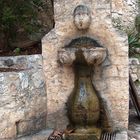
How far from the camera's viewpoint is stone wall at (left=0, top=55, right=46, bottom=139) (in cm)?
410

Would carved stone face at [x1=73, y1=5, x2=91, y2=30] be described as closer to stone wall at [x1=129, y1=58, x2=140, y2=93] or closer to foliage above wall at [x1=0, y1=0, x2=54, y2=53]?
stone wall at [x1=129, y1=58, x2=140, y2=93]

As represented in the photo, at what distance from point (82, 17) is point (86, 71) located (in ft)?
2.13

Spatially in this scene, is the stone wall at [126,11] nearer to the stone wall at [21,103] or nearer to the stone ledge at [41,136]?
the stone wall at [21,103]

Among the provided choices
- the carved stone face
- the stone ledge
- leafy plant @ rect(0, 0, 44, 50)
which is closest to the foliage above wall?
leafy plant @ rect(0, 0, 44, 50)

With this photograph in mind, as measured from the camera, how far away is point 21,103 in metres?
4.27

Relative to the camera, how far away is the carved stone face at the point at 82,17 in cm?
429

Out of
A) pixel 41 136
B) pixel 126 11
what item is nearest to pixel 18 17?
pixel 126 11

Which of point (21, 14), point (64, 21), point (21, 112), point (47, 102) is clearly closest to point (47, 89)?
point (47, 102)

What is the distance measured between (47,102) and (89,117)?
664mm

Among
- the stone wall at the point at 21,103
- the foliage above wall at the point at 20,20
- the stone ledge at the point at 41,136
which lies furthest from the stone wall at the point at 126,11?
the stone ledge at the point at 41,136

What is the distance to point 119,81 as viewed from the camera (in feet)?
14.6

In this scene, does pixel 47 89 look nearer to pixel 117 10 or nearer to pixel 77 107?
pixel 77 107

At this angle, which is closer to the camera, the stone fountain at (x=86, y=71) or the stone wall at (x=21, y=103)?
the stone wall at (x=21, y=103)

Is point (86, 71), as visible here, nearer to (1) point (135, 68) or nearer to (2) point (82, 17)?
(2) point (82, 17)
